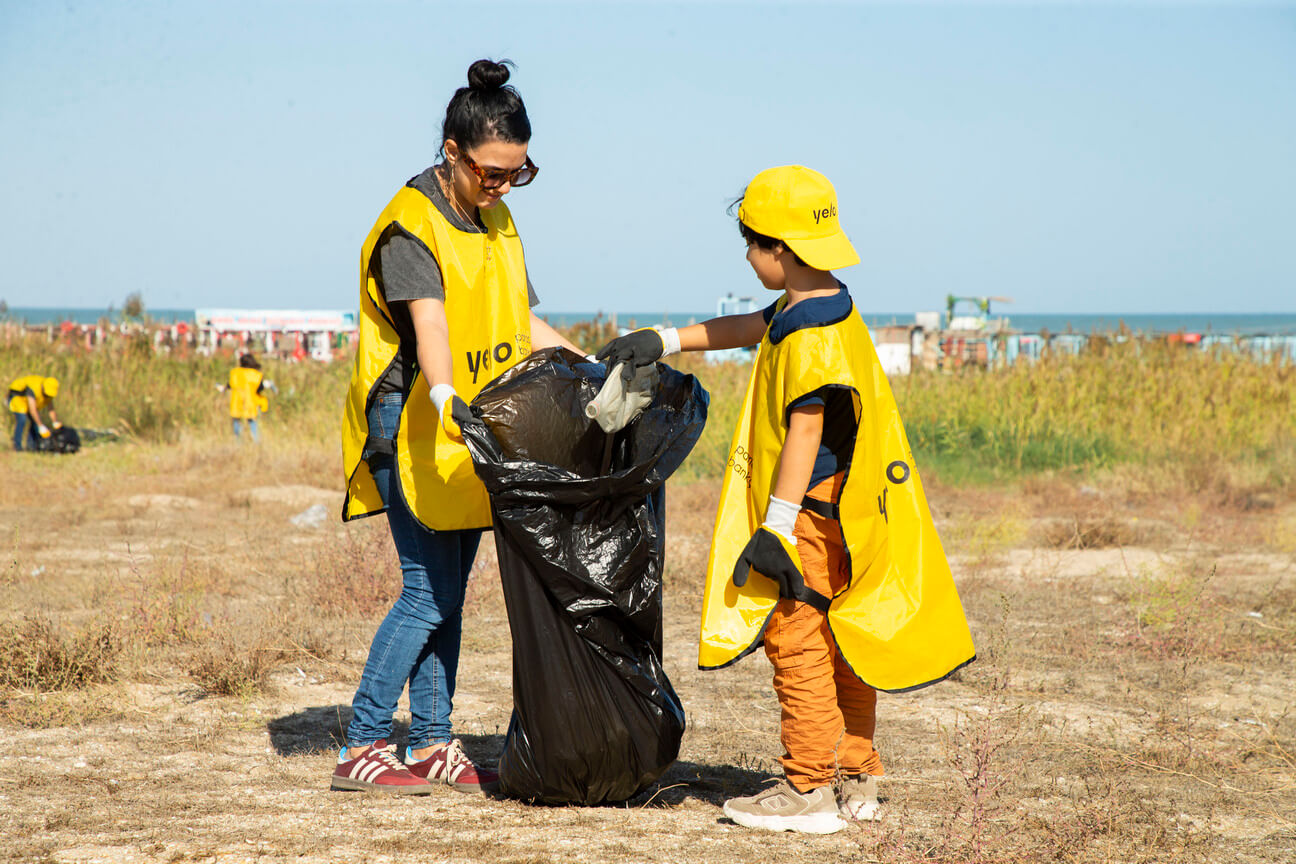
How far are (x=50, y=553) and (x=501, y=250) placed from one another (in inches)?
202

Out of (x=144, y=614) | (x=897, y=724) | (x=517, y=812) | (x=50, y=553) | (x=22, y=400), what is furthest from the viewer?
(x=22, y=400)

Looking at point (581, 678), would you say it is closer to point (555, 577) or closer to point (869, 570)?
point (555, 577)

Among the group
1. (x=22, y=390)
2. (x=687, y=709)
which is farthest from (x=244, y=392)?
(x=687, y=709)

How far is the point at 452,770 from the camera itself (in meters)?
3.01

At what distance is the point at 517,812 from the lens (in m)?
2.81

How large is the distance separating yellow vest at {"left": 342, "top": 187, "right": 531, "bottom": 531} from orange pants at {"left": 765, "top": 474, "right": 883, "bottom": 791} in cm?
79

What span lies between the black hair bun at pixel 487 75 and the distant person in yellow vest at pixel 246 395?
10.00 m

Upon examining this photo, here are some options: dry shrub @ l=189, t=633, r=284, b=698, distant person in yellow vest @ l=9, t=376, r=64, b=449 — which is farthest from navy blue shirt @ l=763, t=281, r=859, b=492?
distant person in yellow vest @ l=9, t=376, r=64, b=449

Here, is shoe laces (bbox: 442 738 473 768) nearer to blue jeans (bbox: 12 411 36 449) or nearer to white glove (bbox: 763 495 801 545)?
white glove (bbox: 763 495 801 545)

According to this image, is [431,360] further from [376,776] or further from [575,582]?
[376,776]

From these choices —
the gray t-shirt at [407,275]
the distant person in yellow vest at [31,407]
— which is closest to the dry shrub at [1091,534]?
the gray t-shirt at [407,275]

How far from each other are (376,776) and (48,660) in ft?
5.62

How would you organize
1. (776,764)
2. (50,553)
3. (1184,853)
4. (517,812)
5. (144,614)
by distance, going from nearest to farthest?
1. (1184,853)
2. (517,812)
3. (776,764)
4. (144,614)
5. (50,553)

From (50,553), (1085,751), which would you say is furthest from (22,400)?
(1085,751)
